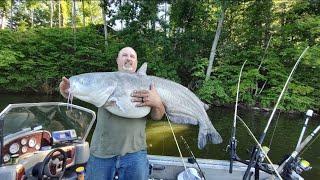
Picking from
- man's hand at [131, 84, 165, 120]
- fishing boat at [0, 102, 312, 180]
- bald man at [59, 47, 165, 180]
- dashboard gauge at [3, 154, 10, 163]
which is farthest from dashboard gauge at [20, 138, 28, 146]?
man's hand at [131, 84, 165, 120]

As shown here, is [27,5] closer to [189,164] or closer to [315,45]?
[315,45]

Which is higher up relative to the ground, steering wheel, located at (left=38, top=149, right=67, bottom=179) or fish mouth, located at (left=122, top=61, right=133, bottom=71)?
fish mouth, located at (left=122, top=61, right=133, bottom=71)

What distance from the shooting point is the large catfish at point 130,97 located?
2.58 m

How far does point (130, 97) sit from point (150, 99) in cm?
14

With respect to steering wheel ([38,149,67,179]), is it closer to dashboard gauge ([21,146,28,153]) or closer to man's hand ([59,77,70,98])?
dashboard gauge ([21,146,28,153])

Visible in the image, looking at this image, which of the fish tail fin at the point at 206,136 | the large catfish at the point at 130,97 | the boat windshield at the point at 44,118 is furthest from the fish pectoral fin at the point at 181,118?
the boat windshield at the point at 44,118

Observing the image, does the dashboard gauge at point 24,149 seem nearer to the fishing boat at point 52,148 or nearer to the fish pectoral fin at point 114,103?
the fishing boat at point 52,148

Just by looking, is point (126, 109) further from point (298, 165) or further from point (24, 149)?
point (298, 165)

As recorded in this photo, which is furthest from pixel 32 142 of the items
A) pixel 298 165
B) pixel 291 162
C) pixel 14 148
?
pixel 298 165

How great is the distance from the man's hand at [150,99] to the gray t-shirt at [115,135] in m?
0.19

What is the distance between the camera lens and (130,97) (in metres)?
2.70

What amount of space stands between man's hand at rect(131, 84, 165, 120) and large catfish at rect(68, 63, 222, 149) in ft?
0.11

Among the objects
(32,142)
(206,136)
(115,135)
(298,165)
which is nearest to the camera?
(115,135)

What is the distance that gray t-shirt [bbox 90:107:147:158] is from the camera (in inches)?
113
